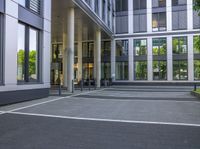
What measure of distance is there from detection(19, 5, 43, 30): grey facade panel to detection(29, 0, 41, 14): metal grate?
37 cm

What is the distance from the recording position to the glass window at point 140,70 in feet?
128

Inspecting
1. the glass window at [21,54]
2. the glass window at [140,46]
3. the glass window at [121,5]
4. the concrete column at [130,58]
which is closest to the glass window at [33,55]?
the glass window at [21,54]

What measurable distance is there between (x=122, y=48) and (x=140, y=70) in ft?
14.4

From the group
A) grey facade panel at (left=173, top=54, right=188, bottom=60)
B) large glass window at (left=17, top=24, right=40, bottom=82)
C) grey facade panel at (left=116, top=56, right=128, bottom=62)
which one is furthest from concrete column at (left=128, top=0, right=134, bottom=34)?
large glass window at (left=17, top=24, right=40, bottom=82)

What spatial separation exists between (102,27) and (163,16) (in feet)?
37.9

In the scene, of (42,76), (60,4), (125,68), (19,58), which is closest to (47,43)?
(42,76)

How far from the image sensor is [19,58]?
14.5m

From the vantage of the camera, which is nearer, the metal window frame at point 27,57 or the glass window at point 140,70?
the metal window frame at point 27,57

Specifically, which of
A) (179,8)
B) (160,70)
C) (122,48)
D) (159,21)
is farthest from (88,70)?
(179,8)

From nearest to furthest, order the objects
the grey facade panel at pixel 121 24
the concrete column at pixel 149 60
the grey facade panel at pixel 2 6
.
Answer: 1. the grey facade panel at pixel 2 6
2. the concrete column at pixel 149 60
3. the grey facade panel at pixel 121 24

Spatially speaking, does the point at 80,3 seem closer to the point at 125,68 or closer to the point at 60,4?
the point at 60,4

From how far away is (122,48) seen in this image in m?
40.7

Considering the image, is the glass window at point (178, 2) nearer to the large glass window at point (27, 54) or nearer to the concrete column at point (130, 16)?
the concrete column at point (130, 16)

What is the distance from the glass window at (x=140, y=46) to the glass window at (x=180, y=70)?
466 centimetres
